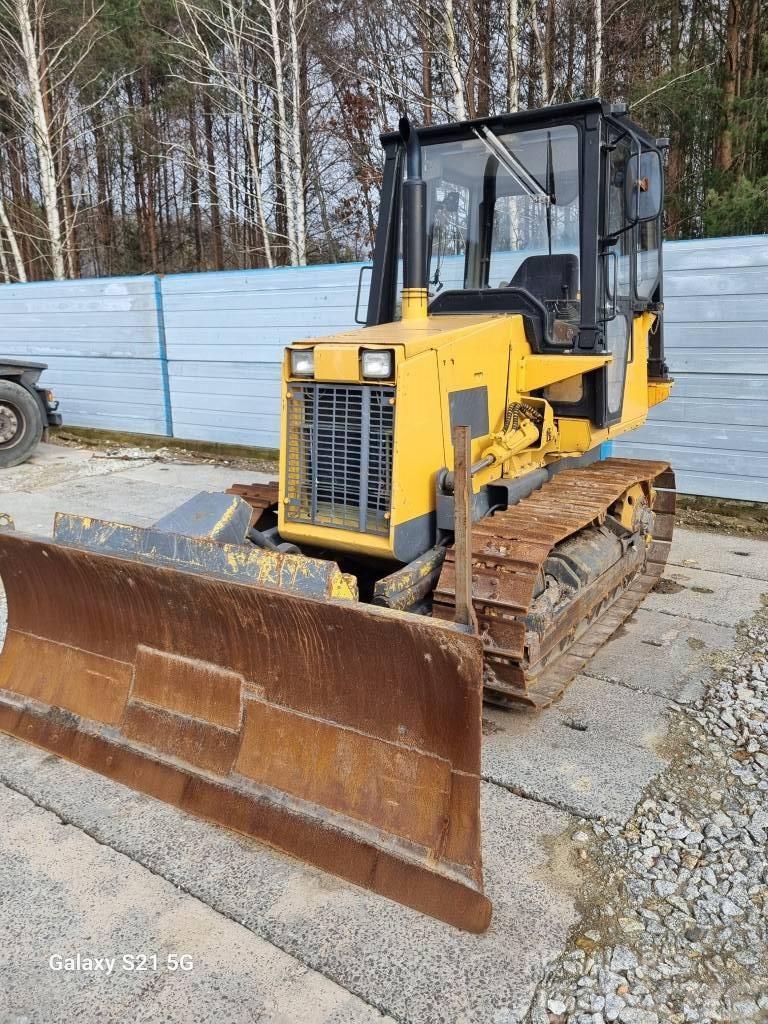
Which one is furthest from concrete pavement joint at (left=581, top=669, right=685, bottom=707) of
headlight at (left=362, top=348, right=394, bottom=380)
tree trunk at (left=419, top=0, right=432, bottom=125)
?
tree trunk at (left=419, top=0, right=432, bottom=125)

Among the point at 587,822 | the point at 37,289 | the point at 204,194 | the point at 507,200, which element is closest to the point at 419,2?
the point at 37,289

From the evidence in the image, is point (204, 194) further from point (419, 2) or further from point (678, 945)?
point (678, 945)

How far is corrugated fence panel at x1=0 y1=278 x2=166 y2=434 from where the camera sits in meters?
11.1

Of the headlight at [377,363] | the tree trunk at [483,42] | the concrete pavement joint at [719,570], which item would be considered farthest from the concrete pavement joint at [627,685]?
the tree trunk at [483,42]

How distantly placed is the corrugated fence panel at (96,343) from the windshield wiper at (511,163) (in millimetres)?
7532

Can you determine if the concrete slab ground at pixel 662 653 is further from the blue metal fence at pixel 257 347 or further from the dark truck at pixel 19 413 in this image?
the dark truck at pixel 19 413

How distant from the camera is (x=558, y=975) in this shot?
232 centimetres

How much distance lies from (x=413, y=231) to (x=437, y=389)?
1018 millimetres

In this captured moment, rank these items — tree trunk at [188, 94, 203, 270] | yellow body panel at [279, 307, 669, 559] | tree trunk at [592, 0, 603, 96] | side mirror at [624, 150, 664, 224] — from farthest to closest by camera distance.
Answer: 1. tree trunk at [188, 94, 203, 270]
2. tree trunk at [592, 0, 603, 96]
3. side mirror at [624, 150, 664, 224]
4. yellow body panel at [279, 307, 669, 559]

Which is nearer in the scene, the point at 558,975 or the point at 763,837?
the point at 558,975

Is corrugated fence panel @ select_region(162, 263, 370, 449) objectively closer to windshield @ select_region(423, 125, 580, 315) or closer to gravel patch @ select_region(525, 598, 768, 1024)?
windshield @ select_region(423, 125, 580, 315)

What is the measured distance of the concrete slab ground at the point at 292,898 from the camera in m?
2.27

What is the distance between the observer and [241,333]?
10.1 meters

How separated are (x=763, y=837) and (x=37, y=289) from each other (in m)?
12.5
